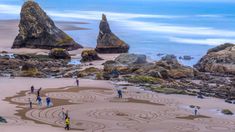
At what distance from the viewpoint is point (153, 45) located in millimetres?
108000

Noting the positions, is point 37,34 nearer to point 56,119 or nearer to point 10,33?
point 10,33

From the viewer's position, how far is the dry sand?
137 feet

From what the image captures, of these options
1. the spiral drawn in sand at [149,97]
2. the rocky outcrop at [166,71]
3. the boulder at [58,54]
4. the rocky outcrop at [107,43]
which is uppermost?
the rocky outcrop at [107,43]

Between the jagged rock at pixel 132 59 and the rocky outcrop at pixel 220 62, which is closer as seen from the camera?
the rocky outcrop at pixel 220 62

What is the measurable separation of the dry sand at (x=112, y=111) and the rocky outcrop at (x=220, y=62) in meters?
19.6

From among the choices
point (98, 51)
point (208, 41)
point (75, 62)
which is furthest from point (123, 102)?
point (208, 41)

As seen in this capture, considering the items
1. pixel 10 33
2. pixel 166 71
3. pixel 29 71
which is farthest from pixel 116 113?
pixel 10 33

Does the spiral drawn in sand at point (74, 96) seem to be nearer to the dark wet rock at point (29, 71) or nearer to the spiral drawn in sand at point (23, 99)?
the spiral drawn in sand at point (23, 99)

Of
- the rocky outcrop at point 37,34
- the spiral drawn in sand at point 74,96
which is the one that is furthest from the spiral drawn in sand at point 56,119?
the rocky outcrop at point 37,34

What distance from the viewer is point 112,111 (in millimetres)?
47094

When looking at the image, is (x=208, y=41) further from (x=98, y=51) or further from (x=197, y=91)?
(x=197, y=91)

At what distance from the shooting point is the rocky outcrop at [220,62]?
242 feet

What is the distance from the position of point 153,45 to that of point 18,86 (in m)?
53.3

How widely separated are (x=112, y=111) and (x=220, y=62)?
3257cm
